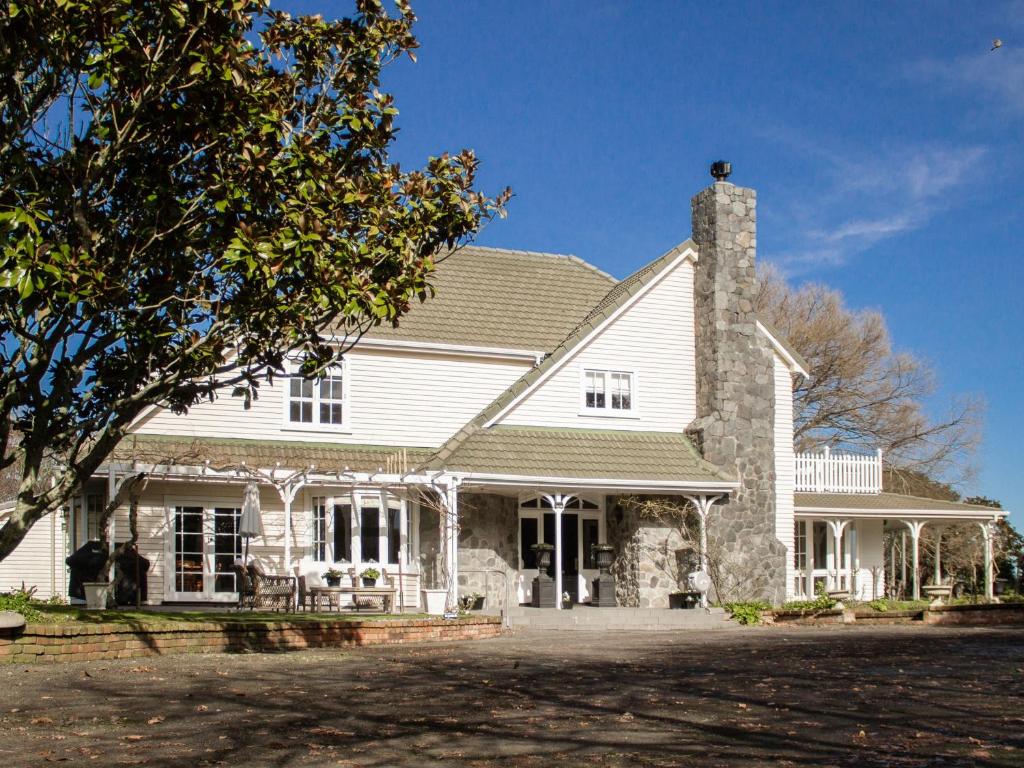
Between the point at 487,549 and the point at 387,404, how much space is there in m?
3.62

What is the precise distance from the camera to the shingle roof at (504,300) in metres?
26.0

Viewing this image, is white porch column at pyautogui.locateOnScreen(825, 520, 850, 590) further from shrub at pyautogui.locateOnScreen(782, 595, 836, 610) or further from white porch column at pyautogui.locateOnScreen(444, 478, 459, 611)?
white porch column at pyautogui.locateOnScreen(444, 478, 459, 611)

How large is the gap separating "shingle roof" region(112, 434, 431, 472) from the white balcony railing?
1187cm

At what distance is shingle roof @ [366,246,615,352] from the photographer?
26.0 metres

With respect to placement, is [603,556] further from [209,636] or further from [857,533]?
[857,533]

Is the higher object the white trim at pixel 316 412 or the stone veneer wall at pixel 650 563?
the white trim at pixel 316 412

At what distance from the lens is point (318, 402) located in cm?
2464

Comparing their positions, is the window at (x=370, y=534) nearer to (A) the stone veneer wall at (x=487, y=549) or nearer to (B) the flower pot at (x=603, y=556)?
(A) the stone veneer wall at (x=487, y=549)

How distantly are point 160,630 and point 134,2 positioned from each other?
23.7ft

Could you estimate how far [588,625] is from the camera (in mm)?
22219

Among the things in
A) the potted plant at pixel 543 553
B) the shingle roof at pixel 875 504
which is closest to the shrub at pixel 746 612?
the potted plant at pixel 543 553

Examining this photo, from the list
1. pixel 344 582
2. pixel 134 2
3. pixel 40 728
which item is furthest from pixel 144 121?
pixel 344 582

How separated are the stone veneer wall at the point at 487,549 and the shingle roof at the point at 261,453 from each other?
4.89 ft

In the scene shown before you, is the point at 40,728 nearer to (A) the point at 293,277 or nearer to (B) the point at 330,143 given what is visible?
(A) the point at 293,277
